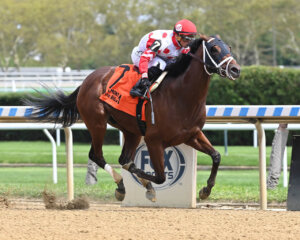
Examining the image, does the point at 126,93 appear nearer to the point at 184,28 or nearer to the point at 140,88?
the point at 140,88

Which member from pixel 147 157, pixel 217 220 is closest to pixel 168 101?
pixel 147 157

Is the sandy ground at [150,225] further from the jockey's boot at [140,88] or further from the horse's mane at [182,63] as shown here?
the horse's mane at [182,63]

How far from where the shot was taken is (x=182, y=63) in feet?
20.9

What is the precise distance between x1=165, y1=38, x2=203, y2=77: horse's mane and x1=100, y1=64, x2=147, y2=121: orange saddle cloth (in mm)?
340

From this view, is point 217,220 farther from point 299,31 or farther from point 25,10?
point 299,31

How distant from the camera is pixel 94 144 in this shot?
7.02 meters

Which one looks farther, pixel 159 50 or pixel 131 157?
pixel 131 157

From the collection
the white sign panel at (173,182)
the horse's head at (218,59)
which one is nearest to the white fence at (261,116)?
the white sign panel at (173,182)

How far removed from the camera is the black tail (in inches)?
286

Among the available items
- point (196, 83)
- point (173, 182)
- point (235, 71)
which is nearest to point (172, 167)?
point (173, 182)

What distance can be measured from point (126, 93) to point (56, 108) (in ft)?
3.61

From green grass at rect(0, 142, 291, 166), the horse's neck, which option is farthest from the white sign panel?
green grass at rect(0, 142, 291, 166)

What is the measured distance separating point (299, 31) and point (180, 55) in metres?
43.9

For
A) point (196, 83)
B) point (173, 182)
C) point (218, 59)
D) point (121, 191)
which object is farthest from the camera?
point (173, 182)
